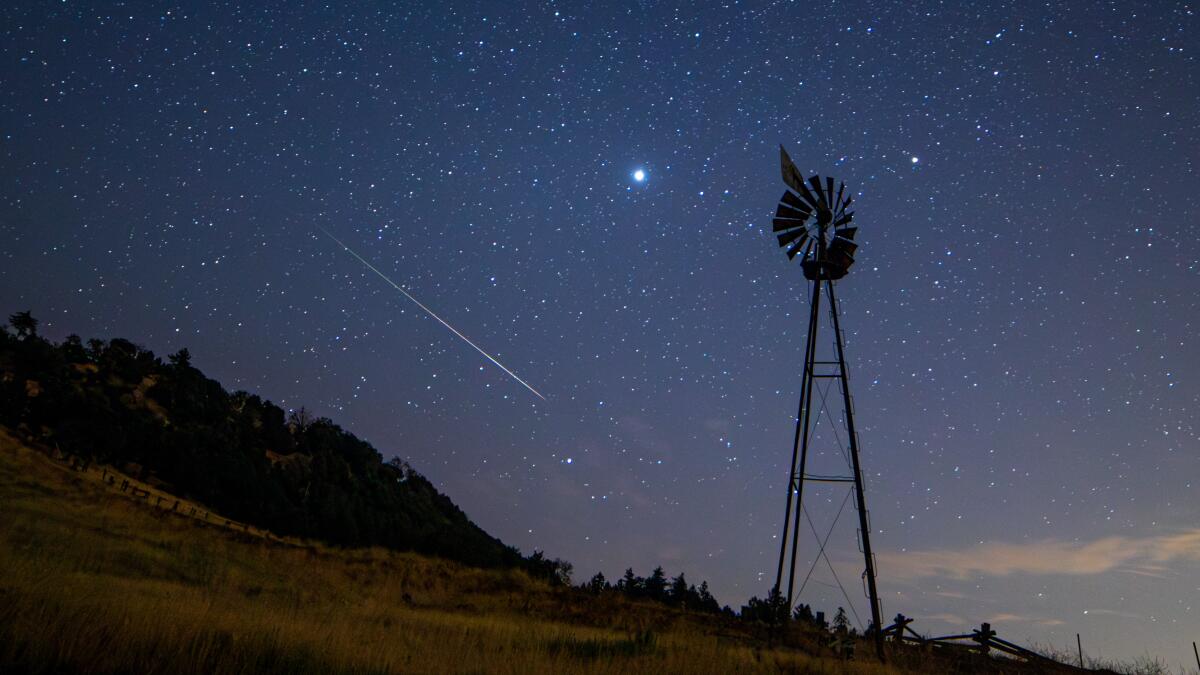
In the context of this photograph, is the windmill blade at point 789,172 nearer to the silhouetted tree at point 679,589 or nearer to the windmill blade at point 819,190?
the windmill blade at point 819,190

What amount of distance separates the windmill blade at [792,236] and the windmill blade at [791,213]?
390mm

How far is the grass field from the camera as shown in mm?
7113

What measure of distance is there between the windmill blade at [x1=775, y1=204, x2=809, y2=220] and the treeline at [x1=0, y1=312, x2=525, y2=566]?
1845 cm

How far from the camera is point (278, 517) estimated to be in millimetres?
53938

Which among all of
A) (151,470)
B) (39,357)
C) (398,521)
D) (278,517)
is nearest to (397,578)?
(278,517)

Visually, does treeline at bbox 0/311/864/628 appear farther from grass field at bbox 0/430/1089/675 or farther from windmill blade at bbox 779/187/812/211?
windmill blade at bbox 779/187/812/211

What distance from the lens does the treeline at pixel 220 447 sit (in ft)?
172

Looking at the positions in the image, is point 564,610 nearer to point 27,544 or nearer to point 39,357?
point 27,544

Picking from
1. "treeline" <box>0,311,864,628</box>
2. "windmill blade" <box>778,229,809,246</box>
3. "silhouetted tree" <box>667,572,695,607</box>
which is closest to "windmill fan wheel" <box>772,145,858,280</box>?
"windmill blade" <box>778,229,809,246</box>

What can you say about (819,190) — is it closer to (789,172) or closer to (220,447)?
(789,172)

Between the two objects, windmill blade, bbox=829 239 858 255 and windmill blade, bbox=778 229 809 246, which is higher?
windmill blade, bbox=778 229 809 246

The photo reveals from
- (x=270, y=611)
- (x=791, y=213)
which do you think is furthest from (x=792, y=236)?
(x=270, y=611)

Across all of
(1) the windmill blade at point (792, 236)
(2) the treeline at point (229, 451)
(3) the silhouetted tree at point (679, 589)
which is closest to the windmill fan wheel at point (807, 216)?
(1) the windmill blade at point (792, 236)

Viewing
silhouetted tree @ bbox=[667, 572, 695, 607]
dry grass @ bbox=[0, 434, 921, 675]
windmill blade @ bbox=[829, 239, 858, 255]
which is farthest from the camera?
silhouetted tree @ bbox=[667, 572, 695, 607]
